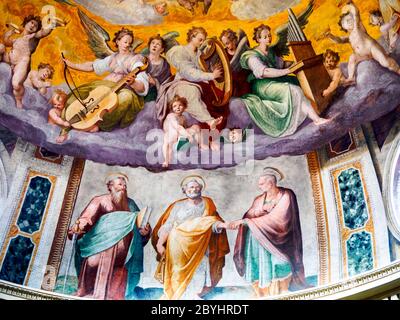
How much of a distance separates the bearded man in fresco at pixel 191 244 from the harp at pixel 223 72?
172 centimetres

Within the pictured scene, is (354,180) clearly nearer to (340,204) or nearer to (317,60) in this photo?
(340,204)

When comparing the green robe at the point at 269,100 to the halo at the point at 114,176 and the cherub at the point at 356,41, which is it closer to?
the cherub at the point at 356,41

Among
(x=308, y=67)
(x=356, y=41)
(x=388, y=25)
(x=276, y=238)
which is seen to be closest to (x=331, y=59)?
(x=308, y=67)

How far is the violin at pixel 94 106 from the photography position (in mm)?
15938

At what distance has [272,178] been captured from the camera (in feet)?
51.4

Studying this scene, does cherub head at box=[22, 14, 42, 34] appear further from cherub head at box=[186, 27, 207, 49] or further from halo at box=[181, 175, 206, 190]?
halo at box=[181, 175, 206, 190]

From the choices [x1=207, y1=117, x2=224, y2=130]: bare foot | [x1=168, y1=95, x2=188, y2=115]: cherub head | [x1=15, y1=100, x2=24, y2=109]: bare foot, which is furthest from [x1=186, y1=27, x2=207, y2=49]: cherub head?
[x1=15, y1=100, x2=24, y2=109]: bare foot

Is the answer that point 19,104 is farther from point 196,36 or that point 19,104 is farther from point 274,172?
point 274,172

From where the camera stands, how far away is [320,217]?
1500 cm

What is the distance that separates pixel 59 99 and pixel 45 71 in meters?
0.63

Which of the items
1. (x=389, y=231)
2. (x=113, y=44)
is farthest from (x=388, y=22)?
(x=113, y=44)

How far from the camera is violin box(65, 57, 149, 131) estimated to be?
1594 cm

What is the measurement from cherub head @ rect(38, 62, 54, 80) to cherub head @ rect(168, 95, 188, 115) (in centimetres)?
252

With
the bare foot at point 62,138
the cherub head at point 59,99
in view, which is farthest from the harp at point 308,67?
the bare foot at point 62,138
